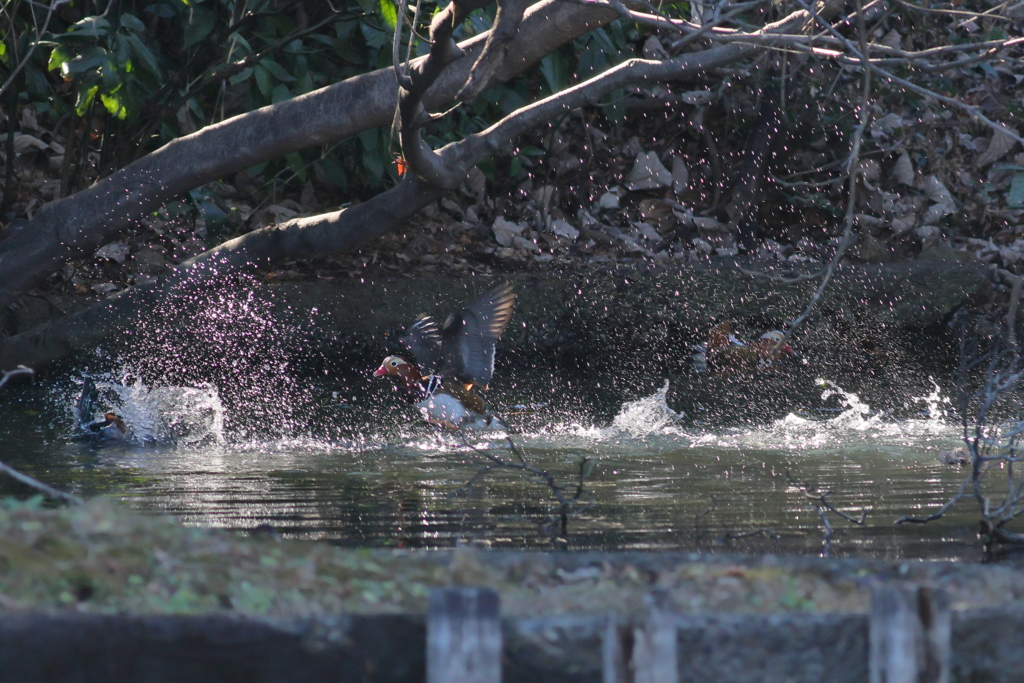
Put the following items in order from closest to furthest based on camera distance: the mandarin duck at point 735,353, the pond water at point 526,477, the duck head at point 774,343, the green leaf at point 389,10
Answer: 1. the pond water at point 526,477
2. the green leaf at point 389,10
3. the duck head at point 774,343
4. the mandarin duck at point 735,353

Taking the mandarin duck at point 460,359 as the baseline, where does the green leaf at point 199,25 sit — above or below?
above

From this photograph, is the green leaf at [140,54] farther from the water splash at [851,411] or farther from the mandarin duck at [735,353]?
the water splash at [851,411]

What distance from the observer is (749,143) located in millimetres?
11203

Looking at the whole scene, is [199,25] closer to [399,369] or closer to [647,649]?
[399,369]

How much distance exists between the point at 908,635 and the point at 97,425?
494 centimetres

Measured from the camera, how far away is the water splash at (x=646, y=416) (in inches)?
260

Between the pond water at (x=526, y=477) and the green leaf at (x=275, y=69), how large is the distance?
2430mm

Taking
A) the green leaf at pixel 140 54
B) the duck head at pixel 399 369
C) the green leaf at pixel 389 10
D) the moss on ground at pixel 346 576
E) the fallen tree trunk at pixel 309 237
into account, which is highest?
the green leaf at pixel 389 10

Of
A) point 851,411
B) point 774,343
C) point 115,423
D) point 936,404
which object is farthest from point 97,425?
point 936,404

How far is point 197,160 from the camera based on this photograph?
6.57m

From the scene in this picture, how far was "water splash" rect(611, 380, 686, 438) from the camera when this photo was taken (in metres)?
6.61

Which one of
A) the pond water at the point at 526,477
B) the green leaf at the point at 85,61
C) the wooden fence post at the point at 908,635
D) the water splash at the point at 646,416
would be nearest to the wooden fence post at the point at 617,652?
the wooden fence post at the point at 908,635

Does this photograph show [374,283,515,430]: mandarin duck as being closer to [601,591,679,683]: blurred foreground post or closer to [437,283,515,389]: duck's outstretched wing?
[437,283,515,389]: duck's outstretched wing

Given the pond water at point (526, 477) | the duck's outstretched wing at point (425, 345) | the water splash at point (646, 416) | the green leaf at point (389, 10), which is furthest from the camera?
the duck's outstretched wing at point (425, 345)
